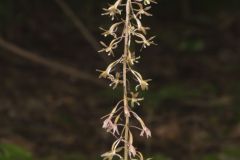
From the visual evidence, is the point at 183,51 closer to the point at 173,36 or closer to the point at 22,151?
the point at 173,36

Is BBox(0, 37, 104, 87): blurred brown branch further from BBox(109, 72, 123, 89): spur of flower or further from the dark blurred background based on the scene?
BBox(109, 72, 123, 89): spur of flower

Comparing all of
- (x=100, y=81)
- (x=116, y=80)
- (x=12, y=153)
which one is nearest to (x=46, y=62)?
(x=100, y=81)

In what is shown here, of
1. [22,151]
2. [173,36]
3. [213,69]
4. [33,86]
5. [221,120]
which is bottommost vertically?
[22,151]

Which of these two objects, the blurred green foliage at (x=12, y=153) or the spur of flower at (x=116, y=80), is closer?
the spur of flower at (x=116, y=80)

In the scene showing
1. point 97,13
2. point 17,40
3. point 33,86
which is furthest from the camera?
point 97,13

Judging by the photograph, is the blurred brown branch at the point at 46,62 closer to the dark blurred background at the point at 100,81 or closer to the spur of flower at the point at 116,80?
the dark blurred background at the point at 100,81

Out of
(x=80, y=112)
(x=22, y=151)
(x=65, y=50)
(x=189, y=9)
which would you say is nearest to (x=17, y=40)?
(x=65, y=50)

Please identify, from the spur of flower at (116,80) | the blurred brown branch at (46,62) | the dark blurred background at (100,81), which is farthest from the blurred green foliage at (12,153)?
the blurred brown branch at (46,62)

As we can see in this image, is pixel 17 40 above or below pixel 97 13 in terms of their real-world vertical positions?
below
